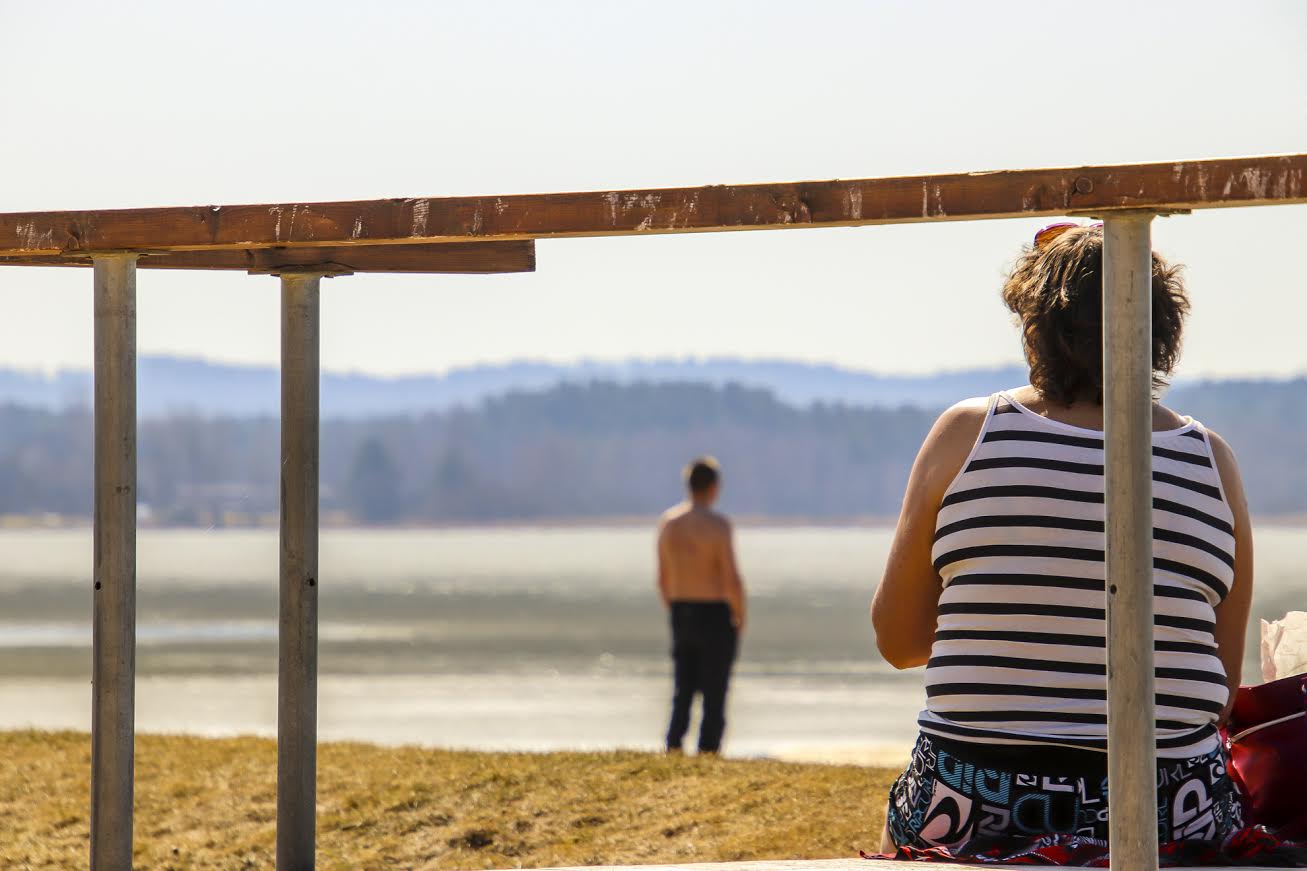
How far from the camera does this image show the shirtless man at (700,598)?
26.9ft

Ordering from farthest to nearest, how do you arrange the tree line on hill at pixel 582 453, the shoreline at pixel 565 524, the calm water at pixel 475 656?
the shoreline at pixel 565 524 → the tree line on hill at pixel 582 453 → the calm water at pixel 475 656

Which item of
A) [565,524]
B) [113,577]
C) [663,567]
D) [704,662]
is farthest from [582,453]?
[113,577]

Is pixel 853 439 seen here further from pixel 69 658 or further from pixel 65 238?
pixel 65 238

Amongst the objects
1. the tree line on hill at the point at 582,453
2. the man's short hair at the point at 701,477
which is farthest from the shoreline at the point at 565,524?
the man's short hair at the point at 701,477

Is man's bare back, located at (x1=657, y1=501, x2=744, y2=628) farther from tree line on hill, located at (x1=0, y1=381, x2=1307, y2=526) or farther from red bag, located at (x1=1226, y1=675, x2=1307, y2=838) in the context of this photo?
tree line on hill, located at (x1=0, y1=381, x2=1307, y2=526)

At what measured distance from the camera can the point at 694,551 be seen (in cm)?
827

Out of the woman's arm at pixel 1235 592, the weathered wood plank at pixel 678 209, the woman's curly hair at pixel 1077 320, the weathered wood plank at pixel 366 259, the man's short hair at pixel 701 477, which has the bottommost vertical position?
the woman's arm at pixel 1235 592

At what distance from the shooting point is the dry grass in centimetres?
451

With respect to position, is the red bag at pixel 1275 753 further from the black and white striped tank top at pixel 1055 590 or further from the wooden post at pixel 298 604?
the wooden post at pixel 298 604

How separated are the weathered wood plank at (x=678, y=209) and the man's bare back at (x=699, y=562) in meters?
5.66

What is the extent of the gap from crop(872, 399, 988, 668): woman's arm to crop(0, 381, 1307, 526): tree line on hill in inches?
6070

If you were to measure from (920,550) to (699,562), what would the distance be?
5.82 metres

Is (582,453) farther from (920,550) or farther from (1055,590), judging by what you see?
(1055,590)

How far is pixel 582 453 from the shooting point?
17100cm
